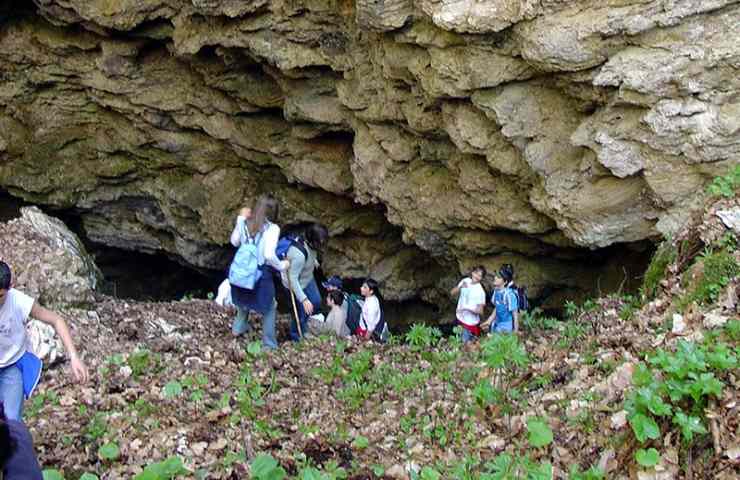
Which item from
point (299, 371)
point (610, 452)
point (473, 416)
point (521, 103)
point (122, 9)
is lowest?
point (299, 371)

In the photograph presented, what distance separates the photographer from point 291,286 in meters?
8.04

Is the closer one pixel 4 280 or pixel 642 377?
pixel 642 377

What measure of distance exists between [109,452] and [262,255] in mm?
3002

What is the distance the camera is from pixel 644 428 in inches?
148

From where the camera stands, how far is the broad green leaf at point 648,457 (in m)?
3.74

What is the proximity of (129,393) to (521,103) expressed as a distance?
558cm

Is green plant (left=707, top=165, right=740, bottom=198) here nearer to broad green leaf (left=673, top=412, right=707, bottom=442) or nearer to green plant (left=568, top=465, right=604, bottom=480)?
broad green leaf (left=673, top=412, right=707, bottom=442)

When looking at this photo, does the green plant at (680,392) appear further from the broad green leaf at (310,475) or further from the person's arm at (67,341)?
the person's arm at (67,341)

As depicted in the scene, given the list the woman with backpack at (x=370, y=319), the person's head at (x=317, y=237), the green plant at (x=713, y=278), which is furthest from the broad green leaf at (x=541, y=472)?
the woman with backpack at (x=370, y=319)

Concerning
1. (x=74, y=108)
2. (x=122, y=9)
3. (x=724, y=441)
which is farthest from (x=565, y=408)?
(x=74, y=108)

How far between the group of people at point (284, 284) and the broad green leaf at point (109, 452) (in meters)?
2.85

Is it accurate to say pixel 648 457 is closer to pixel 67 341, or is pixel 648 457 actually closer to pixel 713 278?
pixel 713 278

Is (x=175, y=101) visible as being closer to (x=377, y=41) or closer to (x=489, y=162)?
(x=377, y=41)

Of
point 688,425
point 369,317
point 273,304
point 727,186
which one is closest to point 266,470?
point 688,425
